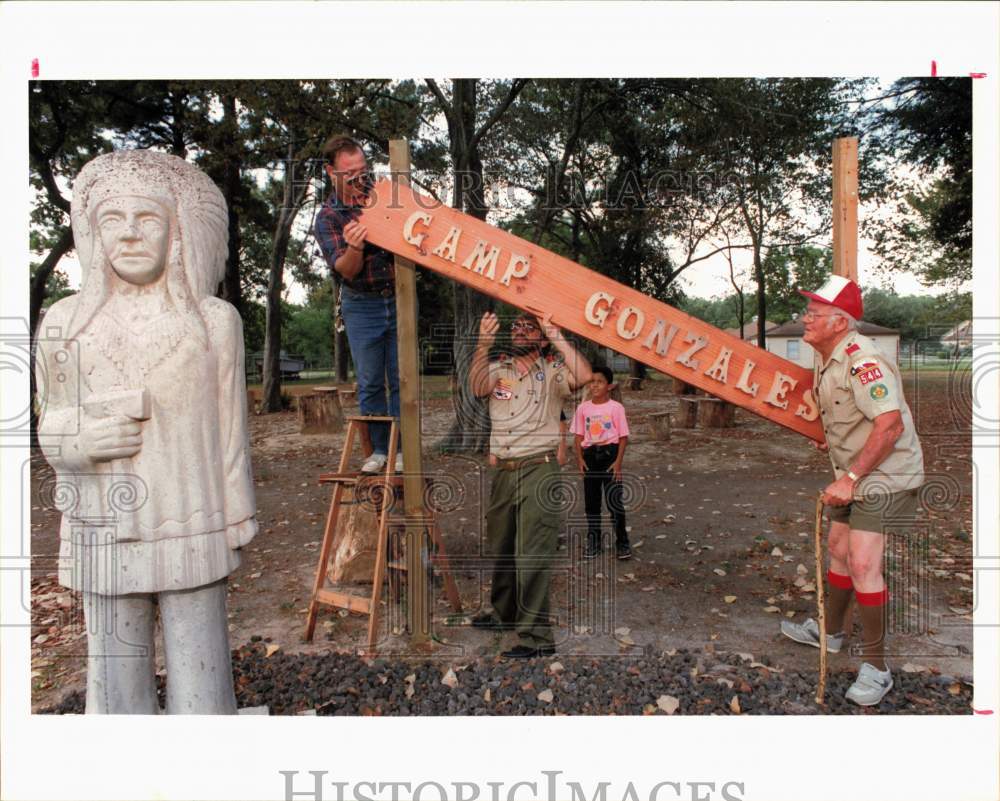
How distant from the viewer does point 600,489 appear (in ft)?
15.3

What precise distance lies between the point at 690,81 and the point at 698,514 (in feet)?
13.6

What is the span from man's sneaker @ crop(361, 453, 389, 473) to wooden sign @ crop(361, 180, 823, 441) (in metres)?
1.23

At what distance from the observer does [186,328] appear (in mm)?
2383

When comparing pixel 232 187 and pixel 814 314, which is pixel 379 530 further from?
pixel 232 187

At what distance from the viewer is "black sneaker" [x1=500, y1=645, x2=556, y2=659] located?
3.38 metres

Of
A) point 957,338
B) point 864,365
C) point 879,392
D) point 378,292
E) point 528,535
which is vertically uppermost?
point 378,292

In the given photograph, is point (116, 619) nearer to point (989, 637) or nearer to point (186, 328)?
point (186, 328)

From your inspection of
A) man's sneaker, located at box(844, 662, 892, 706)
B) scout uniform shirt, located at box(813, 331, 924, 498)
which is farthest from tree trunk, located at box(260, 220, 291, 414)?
man's sneaker, located at box(844, 662, 892, 706)

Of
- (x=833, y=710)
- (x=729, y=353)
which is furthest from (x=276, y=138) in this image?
(x=833, y=710)

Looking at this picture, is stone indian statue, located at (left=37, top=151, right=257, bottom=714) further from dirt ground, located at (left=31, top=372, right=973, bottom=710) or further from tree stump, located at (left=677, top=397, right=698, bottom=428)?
tree stump, located at (left=677, top=397, right=698, bottom=428)

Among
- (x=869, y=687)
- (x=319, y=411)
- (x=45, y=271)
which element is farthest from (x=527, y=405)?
(x=45, y=271)

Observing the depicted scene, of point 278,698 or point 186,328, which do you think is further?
point 278,698

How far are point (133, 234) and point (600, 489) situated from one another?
3451 mm

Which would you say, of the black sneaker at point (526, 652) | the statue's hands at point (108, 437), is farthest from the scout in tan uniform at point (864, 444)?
the statue's hands at point (108, 437)
